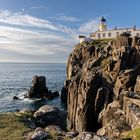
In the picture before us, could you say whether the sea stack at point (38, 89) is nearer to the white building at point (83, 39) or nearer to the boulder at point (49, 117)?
the white building at point (83, 39)

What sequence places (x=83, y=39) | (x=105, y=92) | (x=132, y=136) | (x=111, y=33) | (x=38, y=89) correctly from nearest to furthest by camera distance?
(x=132, y=136) → (x=105, y=92) → (x=38, y=89) → (x=111, y=33) → (x=83, y=39)

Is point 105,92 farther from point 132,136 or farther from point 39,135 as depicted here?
point 39,135

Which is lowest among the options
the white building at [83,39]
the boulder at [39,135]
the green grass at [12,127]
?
the green grass at [12,127]

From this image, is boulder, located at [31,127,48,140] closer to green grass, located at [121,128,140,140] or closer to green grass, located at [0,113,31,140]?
green grass, located at [0,113,31,140]

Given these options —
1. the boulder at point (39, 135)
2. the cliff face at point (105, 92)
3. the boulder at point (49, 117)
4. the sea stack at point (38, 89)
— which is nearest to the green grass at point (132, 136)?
the boulder at point (39, 135)

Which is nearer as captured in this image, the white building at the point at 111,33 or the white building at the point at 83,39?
the white building at the point at 111,33

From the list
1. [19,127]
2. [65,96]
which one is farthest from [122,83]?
[65,96]

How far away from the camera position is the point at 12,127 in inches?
1464

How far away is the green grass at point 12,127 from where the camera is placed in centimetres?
3342

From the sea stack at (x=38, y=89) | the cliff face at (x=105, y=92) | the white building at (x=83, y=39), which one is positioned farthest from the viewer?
the white building at (x=83, y=39)

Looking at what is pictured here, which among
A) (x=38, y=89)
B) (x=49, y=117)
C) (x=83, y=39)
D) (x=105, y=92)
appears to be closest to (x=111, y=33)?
(x=83, y=39)

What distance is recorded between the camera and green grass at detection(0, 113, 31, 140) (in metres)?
33.4

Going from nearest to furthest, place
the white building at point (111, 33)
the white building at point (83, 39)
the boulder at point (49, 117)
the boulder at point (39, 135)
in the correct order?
the boulder at point (39, 135)
the boulder at point (49, 117)
the white building at point (111, 33)
the white building at point (83, 39)

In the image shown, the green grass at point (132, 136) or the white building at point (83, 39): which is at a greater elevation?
the white building at point (83, 39)
